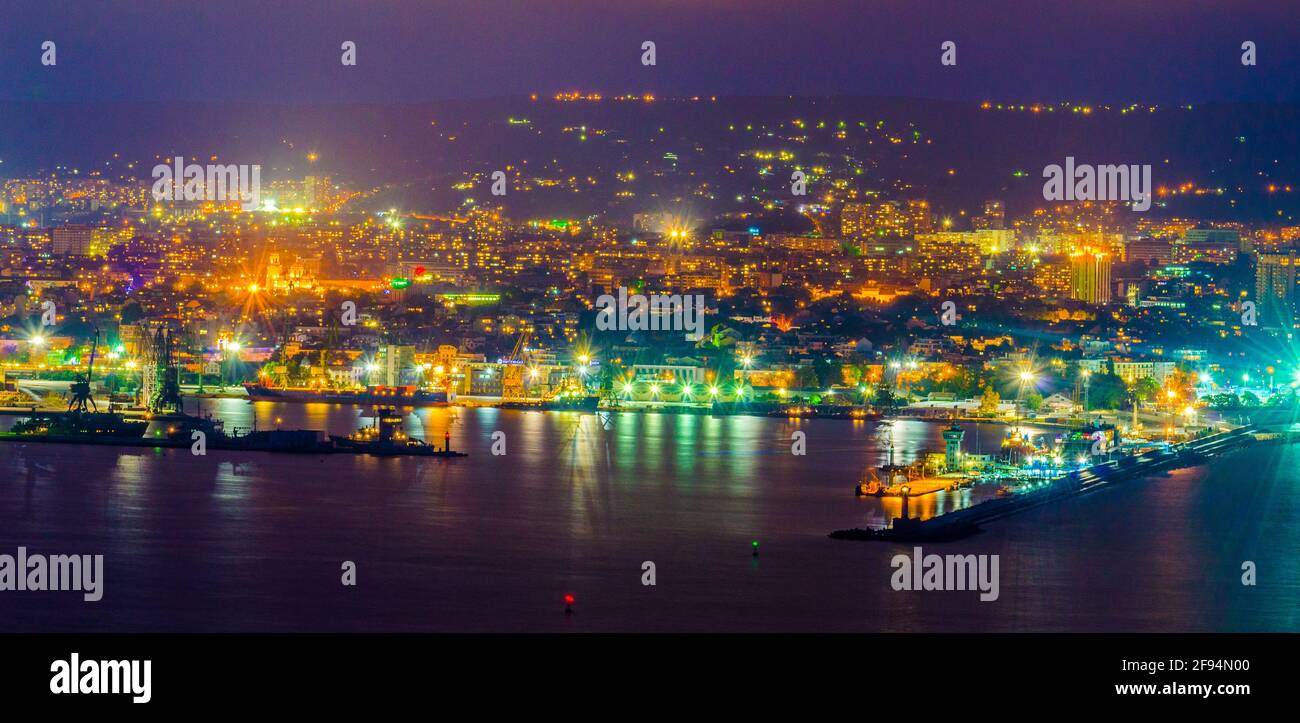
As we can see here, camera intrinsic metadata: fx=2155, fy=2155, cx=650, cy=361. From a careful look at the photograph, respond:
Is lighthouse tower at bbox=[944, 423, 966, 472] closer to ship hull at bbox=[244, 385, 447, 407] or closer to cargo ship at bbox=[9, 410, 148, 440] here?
cargo ship at bbox=[9, 410, 148, 440]

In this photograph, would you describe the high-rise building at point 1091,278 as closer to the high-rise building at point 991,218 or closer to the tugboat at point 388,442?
the high-rise building at point 991,218

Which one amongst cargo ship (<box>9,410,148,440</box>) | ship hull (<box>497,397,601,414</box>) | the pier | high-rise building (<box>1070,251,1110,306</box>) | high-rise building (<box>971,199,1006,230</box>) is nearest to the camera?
the pier

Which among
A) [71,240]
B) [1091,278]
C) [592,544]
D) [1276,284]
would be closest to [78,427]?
[592,544]

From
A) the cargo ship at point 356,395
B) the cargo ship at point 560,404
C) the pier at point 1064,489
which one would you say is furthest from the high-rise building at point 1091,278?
the cargo ship at point 356,395

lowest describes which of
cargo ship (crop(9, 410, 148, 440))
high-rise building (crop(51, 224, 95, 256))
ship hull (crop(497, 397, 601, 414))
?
cargo ship (crop(9, 410, 148, 440))

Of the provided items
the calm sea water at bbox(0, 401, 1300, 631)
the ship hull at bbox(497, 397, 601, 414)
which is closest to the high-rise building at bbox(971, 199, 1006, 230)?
the ship hull at bbox(497, 397, 601, 414)

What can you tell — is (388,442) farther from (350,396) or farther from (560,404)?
(350,396)
